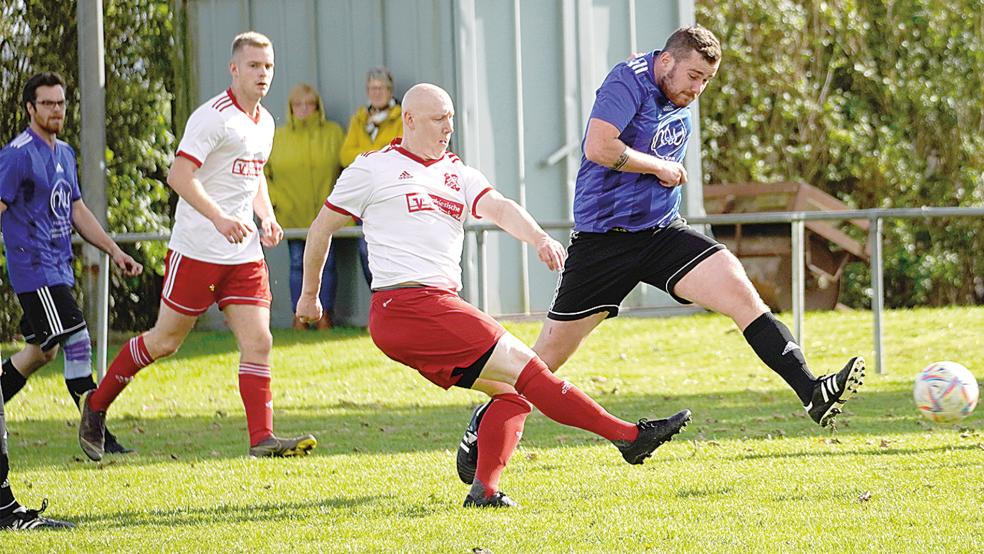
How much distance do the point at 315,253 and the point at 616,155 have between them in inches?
54.5

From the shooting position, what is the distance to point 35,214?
8703mm

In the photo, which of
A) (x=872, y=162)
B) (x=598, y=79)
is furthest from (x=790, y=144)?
(x=598, y=79)

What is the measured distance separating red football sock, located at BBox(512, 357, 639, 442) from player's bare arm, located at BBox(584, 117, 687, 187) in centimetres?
111

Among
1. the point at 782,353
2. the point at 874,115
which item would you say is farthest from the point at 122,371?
the point at 874,115

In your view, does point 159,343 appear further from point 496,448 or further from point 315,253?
point 496,448

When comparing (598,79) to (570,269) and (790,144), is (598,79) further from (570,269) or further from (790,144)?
(570,269)

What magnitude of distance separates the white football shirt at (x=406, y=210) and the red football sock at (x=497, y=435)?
52 centimetres

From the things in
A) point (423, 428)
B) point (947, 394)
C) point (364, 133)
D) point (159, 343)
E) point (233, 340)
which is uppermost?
point (364, 133)

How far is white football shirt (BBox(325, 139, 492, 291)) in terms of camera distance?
20.3ft

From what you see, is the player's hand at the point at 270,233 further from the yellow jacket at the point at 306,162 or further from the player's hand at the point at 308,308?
the yellow jacket at the point at 306,162

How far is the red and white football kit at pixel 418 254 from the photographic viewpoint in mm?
6051

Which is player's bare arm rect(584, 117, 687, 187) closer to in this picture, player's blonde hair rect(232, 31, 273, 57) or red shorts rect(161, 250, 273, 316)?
player's blonde hair rect(232, 31, 273, 57)

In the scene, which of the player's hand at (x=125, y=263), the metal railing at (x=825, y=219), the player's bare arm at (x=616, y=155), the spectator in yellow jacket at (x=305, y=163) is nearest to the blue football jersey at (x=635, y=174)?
the player's bare arm at (x=616, y=155)

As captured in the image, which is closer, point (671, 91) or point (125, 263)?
point (671, 91)
